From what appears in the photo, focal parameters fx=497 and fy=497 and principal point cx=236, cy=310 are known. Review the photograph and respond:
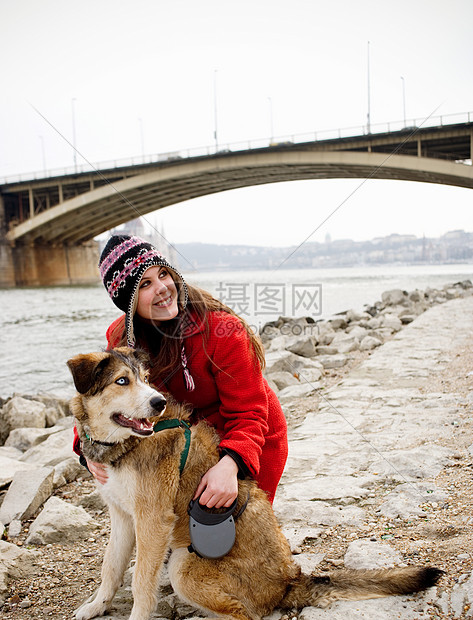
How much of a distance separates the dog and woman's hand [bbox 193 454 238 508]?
0.09m

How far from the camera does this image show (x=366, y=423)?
5.02 meters

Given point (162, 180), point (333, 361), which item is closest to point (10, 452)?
point (333, 361)

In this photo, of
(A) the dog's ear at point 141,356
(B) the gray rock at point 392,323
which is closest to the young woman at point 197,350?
(A) the dog's ear at point 141,356

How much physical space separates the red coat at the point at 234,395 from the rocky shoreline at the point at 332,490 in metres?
0.64

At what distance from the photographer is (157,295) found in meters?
2.86

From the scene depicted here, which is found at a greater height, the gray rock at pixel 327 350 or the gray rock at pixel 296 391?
the gray rock at pixel 296 391

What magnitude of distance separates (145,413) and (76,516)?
1734 millimetres

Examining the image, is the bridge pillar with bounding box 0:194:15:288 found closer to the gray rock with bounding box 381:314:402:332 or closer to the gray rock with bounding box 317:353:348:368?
the gray rock with bounding box 381:314:402:332

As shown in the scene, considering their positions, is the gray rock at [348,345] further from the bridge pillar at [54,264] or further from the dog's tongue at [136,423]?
the bridge pillar at [54,264]

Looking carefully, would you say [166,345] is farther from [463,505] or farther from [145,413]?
[463,505]

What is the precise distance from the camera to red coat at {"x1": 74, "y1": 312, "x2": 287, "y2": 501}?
8.69ft

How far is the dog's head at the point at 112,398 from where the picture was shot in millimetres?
2438

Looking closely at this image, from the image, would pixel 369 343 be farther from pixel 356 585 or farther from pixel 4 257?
pixel 4 257

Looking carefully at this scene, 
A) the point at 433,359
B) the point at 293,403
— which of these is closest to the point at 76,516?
the point at 293,403
